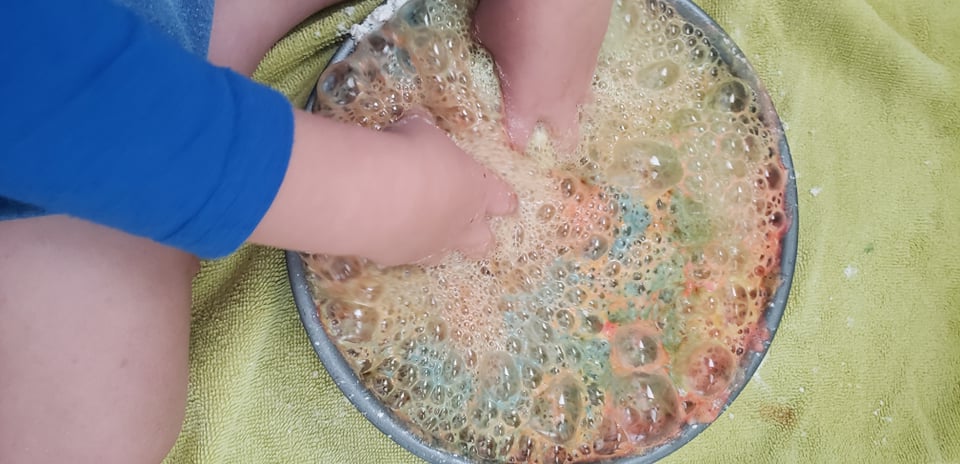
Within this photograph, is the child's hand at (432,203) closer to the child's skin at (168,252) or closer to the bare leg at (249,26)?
the child's skin at (168,252)

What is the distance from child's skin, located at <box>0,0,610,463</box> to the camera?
16.6 inches

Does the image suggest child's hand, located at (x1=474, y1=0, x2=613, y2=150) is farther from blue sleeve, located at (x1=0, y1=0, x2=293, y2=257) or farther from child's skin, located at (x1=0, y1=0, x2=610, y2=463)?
blue sleeve, located at (x1=0, y1=0, x2=293, y2=257)

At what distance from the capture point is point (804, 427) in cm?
69

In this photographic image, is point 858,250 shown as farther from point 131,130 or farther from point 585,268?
point 131,130

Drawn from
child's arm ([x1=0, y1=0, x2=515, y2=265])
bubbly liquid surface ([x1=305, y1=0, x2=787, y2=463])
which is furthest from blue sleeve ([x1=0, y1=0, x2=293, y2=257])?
bubbly liquid surface ([x1=305, y1=0, x2=787, y2=463])

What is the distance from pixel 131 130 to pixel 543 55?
30 cm

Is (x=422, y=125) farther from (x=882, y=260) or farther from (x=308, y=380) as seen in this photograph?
(x=882, y=260)

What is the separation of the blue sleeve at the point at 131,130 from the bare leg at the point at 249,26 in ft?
0.74

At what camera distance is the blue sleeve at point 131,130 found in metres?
0.30

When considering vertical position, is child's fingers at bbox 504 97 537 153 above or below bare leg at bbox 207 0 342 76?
below

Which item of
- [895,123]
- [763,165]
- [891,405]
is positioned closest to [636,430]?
[763,165]

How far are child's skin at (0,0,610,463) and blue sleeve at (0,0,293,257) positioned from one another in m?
0.05

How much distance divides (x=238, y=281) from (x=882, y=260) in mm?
598

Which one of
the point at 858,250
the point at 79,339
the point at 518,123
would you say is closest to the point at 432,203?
the point at 518,123
